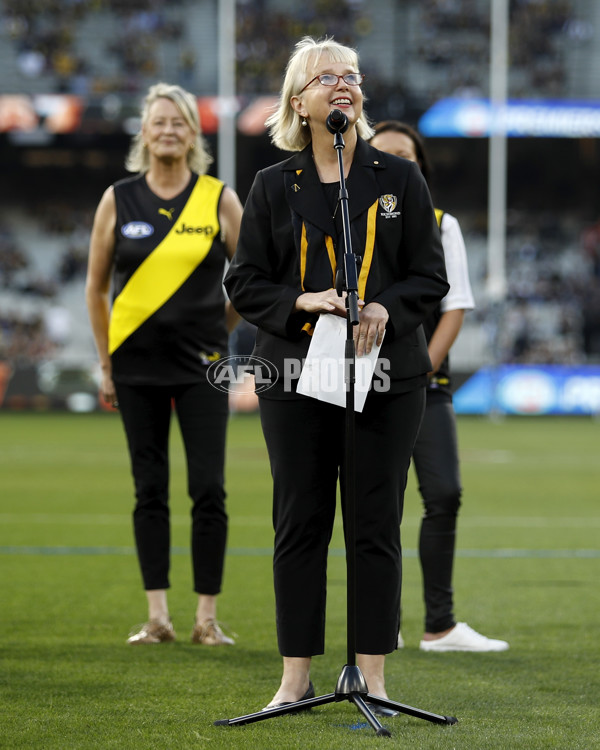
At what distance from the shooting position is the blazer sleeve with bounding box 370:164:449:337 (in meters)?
3.30

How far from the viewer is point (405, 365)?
11.0 ft

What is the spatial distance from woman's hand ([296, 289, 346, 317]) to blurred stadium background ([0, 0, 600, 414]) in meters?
22.0

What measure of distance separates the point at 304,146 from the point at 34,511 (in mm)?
6138

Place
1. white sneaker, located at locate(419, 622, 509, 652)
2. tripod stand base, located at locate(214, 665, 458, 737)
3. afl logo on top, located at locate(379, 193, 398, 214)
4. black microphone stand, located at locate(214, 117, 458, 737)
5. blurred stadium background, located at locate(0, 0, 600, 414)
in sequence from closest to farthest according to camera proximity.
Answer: black microphone stand, located at locate(214, 117, 458, 737) → tripod stand base, located at locate(214, 665, 458, 737) → afl logo on top, located at locate(379, 193, 398, 214) → white sneaker, located at locate(419, 622, 509, 652) → blurred stadium background, located at locate(0, 0, 600, 414)

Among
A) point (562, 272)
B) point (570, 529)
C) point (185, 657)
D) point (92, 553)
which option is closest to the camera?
point (185, 657)

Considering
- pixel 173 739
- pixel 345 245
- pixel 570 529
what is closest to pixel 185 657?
pixel 173 739

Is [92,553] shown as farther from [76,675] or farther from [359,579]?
[359,579]

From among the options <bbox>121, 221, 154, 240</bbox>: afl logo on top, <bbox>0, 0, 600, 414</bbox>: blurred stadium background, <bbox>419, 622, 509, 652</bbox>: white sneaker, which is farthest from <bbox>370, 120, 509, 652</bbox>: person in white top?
<bbox>0, 0, 600, 414</bbox>: blurred stadium background

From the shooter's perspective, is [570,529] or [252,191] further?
[570,529]

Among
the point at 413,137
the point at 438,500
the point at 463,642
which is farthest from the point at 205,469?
the point at 413,137

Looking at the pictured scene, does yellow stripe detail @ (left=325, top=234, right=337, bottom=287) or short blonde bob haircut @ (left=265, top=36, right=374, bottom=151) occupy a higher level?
short blonde bob haircut @ (left=265, top=36, right=374, bottom=151)

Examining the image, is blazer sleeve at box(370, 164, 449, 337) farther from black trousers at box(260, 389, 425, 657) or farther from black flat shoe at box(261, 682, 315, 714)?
black flat shoe at box(261, 682, 315, 714)

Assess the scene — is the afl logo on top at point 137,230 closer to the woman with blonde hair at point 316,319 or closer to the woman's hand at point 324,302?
the woman with blonde hair at point 316,319

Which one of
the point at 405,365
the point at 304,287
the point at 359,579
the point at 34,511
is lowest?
the point at 34,511
